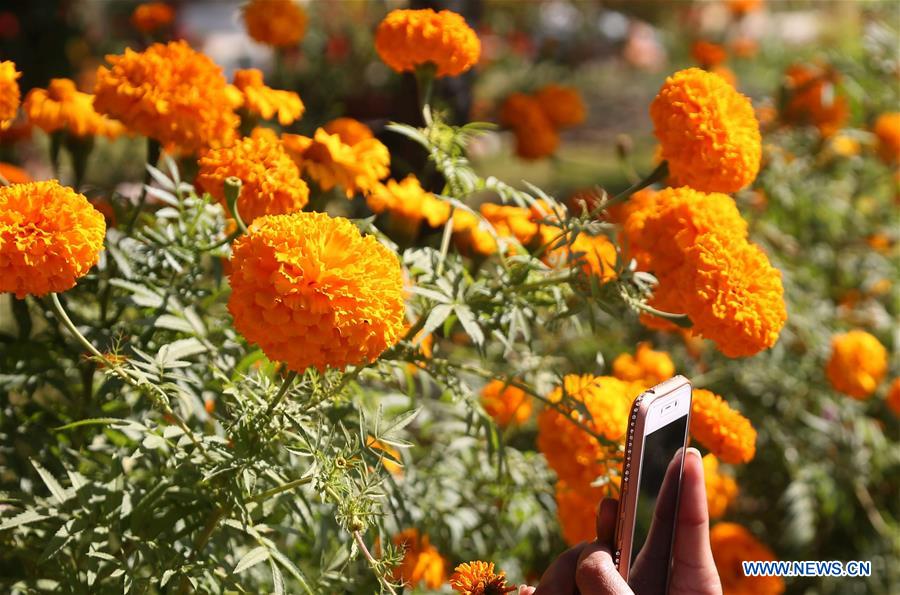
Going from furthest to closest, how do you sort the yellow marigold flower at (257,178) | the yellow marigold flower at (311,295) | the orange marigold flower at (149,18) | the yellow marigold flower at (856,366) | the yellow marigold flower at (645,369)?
the orange marigold flower at (149,18), the yellow marigold flower at (856,366), the yellow marigold flower at (645,369), the yellow marigold flower at (257,178), the yellow marigold flower at (311,295)

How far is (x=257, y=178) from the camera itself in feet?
4.88

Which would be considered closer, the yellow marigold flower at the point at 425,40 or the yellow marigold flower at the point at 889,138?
the yellow marigold flower at the point at 425,40

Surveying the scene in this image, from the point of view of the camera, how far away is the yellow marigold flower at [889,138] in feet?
11.8

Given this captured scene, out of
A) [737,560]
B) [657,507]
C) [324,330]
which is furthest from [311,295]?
[737,560]

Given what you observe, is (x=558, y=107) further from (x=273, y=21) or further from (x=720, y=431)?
(x=720, y=431)

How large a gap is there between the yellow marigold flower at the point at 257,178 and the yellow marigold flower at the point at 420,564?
0.66 m

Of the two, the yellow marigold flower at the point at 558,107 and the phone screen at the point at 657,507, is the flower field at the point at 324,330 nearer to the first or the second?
the phone screen at the point at 657,507

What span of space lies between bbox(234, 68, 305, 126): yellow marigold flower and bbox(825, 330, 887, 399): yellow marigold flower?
167 cm

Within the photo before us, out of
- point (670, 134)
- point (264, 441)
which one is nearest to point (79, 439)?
point (264, 441)

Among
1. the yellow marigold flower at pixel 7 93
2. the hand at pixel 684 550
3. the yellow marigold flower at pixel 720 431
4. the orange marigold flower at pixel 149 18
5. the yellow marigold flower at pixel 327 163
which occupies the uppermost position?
the yellow marigold flower at pixel 7 93

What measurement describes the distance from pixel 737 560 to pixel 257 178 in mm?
1615

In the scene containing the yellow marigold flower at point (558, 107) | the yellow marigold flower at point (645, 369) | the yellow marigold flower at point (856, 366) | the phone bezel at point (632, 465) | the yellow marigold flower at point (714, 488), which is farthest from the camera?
the yellow marigold flower at point (558, 107)

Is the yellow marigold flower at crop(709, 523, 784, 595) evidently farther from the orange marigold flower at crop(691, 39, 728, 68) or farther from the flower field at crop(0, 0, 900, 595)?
the orange marigold flower at crop(691, 39, 728, 68)

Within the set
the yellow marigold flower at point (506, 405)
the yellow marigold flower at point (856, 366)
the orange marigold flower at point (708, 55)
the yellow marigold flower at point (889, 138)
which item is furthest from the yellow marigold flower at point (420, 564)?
the yellow marigold flower at point (889, 138)
